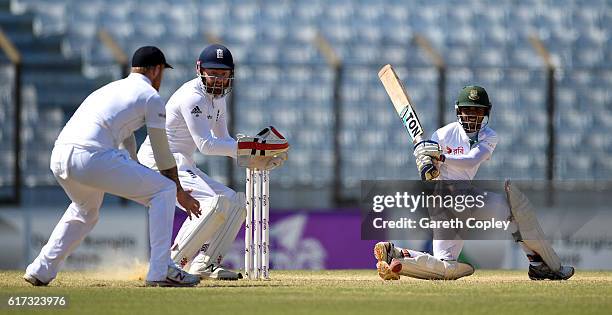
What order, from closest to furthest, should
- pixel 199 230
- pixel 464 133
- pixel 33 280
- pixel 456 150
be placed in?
1. pixel 33 280
2. pixel 199 230
3. pixel 456 150
4. pixel 464 133

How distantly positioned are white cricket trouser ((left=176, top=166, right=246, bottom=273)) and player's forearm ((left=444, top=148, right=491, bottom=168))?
4.79 ft

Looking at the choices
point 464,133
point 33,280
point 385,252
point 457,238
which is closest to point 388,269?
point 385,252

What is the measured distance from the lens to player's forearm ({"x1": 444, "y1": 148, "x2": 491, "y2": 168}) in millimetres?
8859

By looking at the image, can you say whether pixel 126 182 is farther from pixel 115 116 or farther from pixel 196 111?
pixel 196 111

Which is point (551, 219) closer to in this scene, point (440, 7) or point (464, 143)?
point (464, 143)

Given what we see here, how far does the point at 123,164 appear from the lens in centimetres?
746

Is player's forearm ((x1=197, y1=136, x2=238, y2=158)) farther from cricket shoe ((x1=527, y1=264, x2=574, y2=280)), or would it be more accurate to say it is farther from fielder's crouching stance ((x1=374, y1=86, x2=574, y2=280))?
cricket shoe ((x1=527, y1=264, x2=574, y2=280))

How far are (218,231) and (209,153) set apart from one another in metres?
0.53

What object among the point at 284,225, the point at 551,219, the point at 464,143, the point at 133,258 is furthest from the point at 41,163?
the point at 464,143

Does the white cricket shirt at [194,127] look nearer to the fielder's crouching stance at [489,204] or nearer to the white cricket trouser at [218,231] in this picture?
the white cricket trouser at [218,231]

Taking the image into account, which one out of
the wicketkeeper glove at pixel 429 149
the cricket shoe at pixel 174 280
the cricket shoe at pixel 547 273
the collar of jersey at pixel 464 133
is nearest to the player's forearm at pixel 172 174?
the cricket shoe at pixel 174 280

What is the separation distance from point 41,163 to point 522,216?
6.55 m

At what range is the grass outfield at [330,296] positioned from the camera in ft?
21.0

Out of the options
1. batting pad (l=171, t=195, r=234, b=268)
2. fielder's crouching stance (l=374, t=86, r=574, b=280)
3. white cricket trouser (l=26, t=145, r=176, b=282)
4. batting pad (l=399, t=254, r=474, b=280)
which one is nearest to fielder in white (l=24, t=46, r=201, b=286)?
white cricket trouser (l=26, t=145, r=176, b=282)
